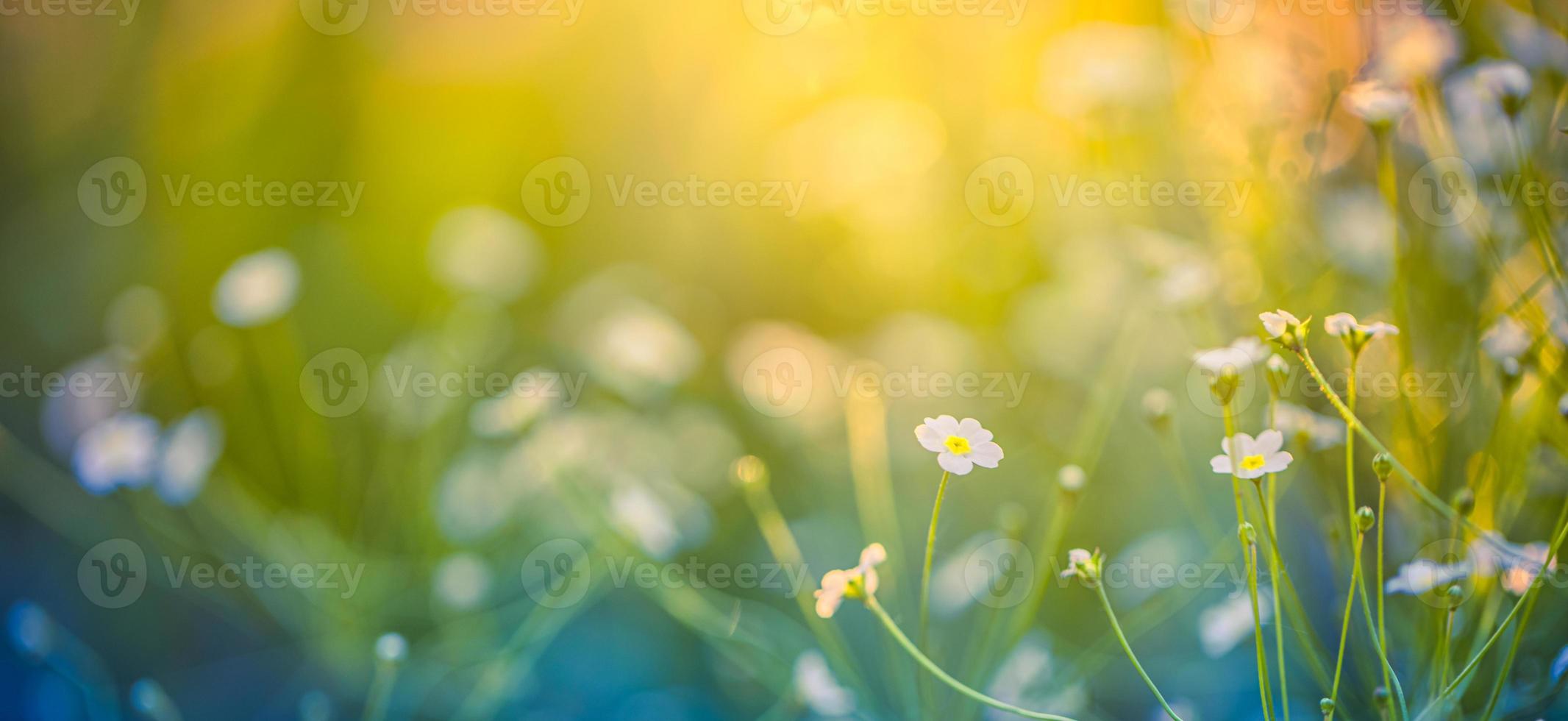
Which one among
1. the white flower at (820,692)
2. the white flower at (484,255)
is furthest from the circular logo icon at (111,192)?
the white flower at (820,692)

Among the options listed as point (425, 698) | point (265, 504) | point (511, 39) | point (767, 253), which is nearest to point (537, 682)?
point (425, 698)

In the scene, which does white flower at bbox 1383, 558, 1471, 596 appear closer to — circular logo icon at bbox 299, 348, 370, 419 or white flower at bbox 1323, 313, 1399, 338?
white flower at bbox 1323, 313, 1399, 338

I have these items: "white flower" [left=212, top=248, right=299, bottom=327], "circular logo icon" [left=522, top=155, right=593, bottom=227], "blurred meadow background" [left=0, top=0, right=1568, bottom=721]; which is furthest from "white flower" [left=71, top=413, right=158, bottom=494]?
"circular logo icon" [left=522, top=155, right=593, bottom=227]

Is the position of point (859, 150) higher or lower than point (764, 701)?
higher

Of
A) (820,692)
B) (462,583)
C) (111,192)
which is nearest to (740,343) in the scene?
(462,583)

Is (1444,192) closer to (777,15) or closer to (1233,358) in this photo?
(1233,358)

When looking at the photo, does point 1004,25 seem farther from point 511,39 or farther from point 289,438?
point 289,438
